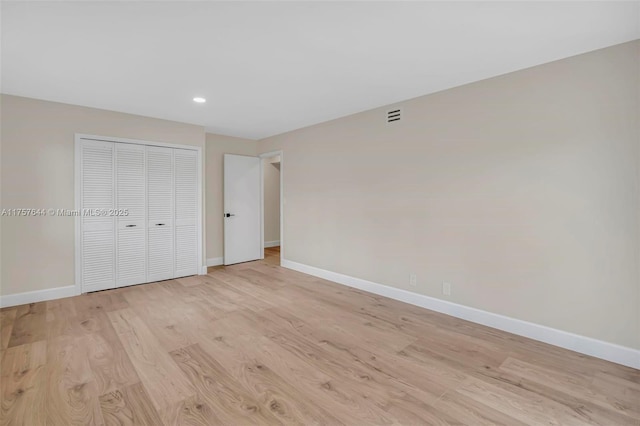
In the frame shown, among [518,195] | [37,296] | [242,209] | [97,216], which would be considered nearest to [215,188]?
[242,209]

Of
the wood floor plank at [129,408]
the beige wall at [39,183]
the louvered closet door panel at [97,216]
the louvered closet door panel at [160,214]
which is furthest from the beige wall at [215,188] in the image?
the wood floor plank at [129,408]

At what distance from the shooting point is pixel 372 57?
8.60ft

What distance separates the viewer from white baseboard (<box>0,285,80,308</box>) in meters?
3.56

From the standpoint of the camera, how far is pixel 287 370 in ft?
7.50

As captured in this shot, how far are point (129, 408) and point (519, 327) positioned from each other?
334 cm

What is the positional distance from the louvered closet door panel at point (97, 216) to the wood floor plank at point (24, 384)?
5.26 feet

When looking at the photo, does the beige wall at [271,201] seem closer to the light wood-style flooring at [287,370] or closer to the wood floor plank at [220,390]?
the light wood-style flooring at [287,370]

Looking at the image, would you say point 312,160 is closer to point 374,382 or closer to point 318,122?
point 318,122

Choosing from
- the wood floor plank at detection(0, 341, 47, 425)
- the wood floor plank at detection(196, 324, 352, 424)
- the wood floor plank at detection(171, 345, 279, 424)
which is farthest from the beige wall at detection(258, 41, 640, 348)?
the wood floor plank at detection(0, 341, 47, 425)

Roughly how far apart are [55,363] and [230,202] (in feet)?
12.6

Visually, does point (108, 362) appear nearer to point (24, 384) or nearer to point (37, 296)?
point (24, 384)

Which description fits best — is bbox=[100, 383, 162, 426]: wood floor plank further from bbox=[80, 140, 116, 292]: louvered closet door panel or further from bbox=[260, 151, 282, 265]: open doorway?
bbox=[260, 151, 282, 265]: open doorway

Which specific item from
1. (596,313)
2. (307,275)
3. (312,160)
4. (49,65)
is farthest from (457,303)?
(49,65)

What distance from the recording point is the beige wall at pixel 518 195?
2377mm
